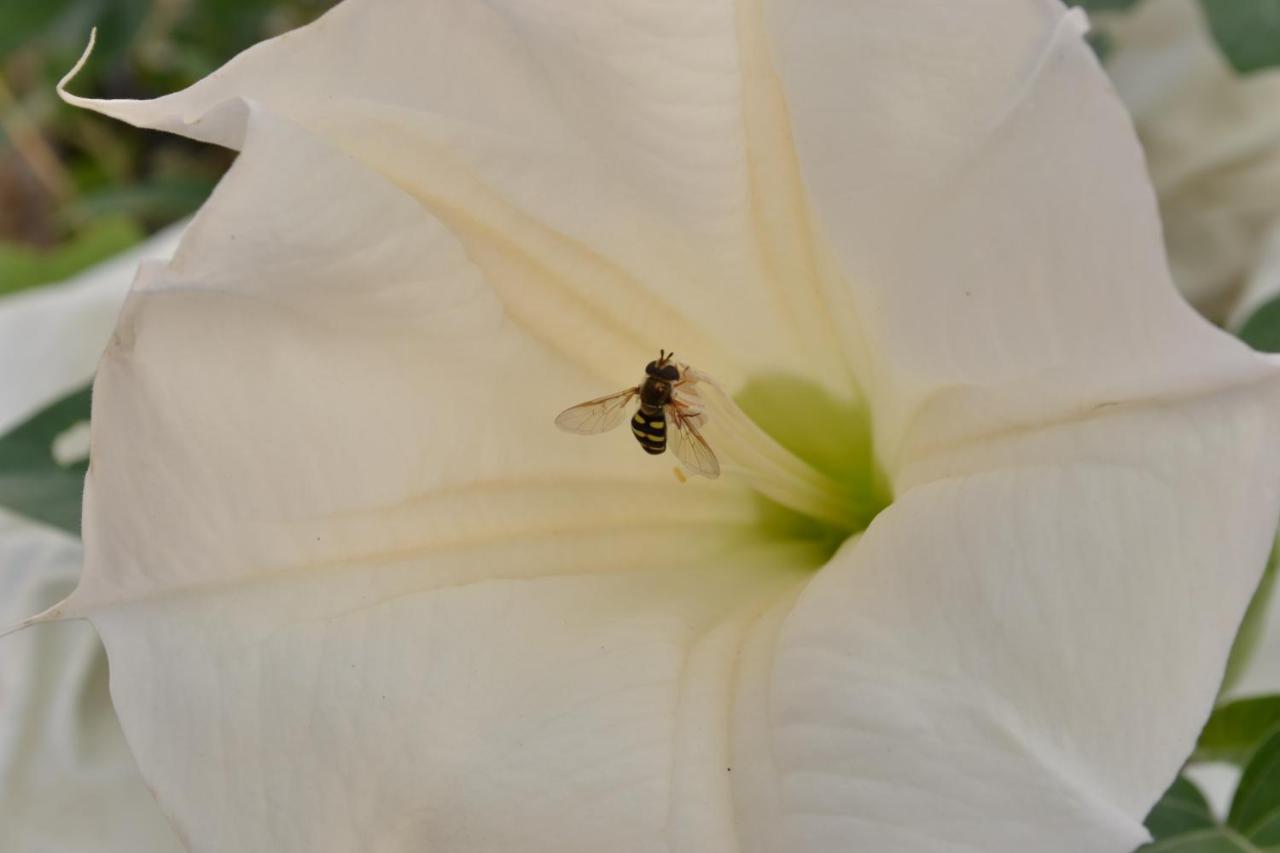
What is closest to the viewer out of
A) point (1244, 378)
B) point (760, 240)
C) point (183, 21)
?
point (1244, 378)

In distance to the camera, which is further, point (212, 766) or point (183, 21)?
point (183, 21)

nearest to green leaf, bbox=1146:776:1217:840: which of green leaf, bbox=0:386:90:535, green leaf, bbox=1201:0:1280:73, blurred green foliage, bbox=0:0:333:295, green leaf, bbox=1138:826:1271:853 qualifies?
green leaf, bbox=1138:826:1271:853

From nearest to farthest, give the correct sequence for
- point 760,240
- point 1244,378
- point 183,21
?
point 1244,378, point 760,240, point 183,21

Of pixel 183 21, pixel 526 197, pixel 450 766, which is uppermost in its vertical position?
pixel 526 197

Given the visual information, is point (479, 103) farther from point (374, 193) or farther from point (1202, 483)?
point (1202, 483)

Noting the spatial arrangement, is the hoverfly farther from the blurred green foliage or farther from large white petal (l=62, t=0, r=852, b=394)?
the blurred green foliage

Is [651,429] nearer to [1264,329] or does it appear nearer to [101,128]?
[1264,329]

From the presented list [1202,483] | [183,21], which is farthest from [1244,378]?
[183,21]
